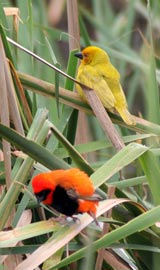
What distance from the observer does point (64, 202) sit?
1.86 meters

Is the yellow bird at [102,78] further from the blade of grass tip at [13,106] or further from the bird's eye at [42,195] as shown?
the bird's eye at [42,195]

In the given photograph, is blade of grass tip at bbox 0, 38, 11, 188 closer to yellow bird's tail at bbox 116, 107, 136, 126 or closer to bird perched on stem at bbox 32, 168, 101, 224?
bird perched on stem at bbox 32, 168, 101, 224

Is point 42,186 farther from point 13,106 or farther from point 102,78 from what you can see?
point 102,78

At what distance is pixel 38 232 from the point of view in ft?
5.73

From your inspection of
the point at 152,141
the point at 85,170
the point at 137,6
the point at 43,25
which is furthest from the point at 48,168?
the point at 137,6

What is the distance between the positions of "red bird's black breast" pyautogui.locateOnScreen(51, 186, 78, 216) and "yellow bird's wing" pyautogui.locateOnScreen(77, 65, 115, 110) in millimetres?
837

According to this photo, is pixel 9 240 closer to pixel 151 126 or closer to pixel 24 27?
pixel 151 126

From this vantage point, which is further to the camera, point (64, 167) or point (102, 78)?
point (102, 78)

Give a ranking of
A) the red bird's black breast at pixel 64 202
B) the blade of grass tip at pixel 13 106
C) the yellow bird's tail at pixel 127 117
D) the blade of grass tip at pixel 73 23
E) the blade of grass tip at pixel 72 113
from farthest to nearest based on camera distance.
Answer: the blade of grass tip at pixel 73 23 → the yellow bird's tail at pixel 127 117 → the blade of grass tip at pixel 72 113 → the blade of grass tip at pixel 13 106 → the red bird's black breast at pixel 64 202

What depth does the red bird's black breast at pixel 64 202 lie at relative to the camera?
1857 mm

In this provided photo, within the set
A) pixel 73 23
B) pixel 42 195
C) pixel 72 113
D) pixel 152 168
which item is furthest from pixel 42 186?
pixel 73 23

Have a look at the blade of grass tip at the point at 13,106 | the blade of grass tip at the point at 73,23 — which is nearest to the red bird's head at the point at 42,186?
the blade of grass tip at the point at 13,106

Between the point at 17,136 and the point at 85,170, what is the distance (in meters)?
0.24

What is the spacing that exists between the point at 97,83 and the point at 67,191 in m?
1.20
